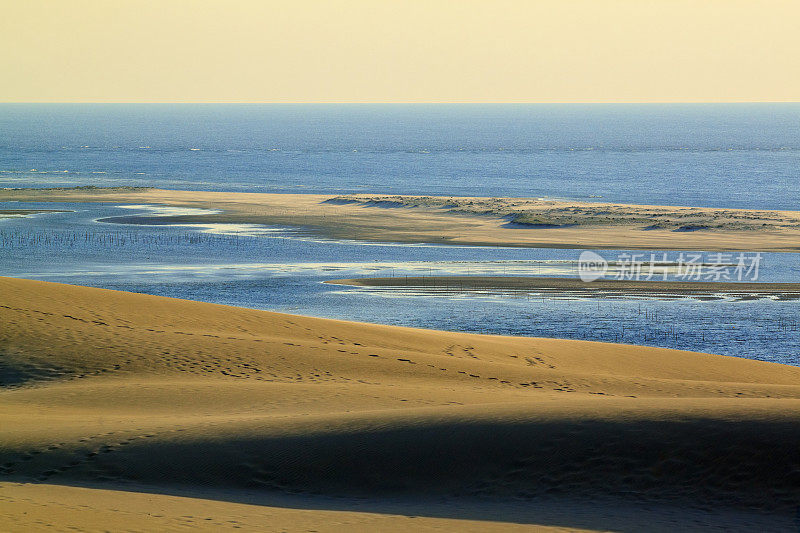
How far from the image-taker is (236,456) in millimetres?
13406

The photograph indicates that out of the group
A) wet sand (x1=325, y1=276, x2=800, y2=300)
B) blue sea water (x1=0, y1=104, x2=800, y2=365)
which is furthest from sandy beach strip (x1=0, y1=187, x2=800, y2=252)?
wet sand (x1=325, y1=276, x2=800, y2=300)

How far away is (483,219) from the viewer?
75.2m

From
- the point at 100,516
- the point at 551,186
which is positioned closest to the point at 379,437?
the point at 100,516

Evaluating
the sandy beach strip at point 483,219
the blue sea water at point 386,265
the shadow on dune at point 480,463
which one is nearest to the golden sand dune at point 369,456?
the shadow on dune at point 480,463

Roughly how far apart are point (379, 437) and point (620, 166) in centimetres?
14730

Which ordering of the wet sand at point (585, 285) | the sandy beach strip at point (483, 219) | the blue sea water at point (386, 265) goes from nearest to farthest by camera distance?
the blue sea water at point (386, 265) → the wet sand at point (585, 285) → the sandy beach strip at point (483, 219)

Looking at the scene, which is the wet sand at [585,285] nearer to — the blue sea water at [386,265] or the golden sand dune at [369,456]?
the blue sea water at [386,265]

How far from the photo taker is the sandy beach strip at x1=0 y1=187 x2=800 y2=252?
205 ft

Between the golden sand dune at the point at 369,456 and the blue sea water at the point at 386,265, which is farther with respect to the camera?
the blue sea water at the point at 386,265

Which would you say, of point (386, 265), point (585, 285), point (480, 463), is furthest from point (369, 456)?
point (386, 265)

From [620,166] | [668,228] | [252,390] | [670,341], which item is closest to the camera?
[252,390]

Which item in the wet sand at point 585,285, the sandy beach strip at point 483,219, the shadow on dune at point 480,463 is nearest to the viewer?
the shadow on dune at point 480,463

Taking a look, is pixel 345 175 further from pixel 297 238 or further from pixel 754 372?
pixel 754 372

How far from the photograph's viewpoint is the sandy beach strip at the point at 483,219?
62.5 meters
